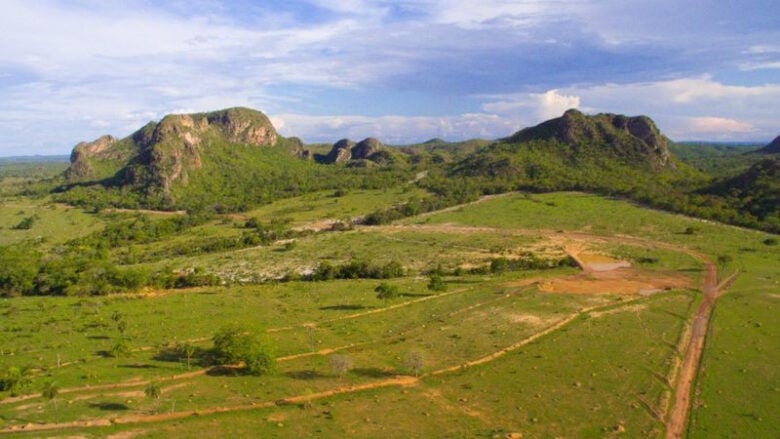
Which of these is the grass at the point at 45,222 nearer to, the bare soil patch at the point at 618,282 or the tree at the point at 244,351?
the tree at the point at 244,351

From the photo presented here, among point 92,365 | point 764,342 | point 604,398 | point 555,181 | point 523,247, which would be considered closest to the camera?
point 604,398

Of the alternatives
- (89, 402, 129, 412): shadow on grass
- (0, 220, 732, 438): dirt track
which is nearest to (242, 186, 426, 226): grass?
(0, 220, 732, 438): dirt track

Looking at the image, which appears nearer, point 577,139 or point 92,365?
point 92,365

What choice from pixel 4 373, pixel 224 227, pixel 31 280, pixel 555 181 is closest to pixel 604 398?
pixel 4 373

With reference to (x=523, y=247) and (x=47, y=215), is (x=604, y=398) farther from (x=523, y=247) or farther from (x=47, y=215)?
(x=47, y=215)

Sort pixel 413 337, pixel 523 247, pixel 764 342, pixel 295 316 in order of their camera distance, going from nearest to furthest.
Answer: pixel 764 342 → pixel 413 337 → pixel 295 316 → pixel 523 247

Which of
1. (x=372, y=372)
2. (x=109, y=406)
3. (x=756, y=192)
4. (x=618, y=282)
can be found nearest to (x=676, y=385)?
(x=372, y=372)

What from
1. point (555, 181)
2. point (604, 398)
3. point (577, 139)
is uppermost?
point (577, 139)

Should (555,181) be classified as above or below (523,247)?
above
